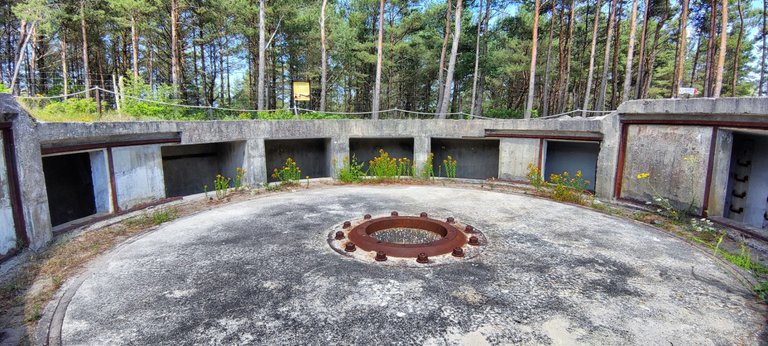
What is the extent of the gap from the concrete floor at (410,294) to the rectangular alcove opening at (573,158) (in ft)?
16.7

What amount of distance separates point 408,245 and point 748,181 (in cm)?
651

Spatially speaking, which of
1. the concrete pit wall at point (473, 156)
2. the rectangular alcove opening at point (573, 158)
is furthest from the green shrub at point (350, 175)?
the rectangular alcove opening at point (573, 158)

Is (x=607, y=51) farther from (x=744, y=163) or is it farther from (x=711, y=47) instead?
(x=744, y=163)

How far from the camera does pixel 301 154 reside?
482 inches

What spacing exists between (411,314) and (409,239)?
7.71 feet

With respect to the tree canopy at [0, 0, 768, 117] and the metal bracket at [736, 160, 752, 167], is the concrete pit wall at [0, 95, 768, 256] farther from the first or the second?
the tree canopy at [0, 0, 768, 117]

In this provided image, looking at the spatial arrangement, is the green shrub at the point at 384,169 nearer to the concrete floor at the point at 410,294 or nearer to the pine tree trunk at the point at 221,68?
the concrete floor at the point at 410,294

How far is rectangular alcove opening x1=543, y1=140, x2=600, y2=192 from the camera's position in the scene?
1012 centimetres

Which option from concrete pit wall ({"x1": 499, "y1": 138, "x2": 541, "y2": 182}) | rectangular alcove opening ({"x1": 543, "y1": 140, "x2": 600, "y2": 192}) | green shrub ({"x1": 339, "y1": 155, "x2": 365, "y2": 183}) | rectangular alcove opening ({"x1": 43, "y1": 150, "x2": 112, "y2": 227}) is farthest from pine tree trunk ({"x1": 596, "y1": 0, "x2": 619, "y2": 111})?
rectangular alcove opening ({"x1": 43, "y1": 150, "x2": 112, "y2": 227})

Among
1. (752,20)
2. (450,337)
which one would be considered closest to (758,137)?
(450,337)

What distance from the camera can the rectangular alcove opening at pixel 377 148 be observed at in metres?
12.9

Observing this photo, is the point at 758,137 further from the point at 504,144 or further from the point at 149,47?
the point at 149,47

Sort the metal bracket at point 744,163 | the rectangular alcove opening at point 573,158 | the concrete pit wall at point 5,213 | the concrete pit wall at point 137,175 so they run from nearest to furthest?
the concrete pit wall at point 5,213 → the metal bracket at point 744,163 → the concrete pit wall at point 137,175 → the rectangular alcove opening at point 573,158

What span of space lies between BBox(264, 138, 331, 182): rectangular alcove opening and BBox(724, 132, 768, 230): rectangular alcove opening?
952cm
